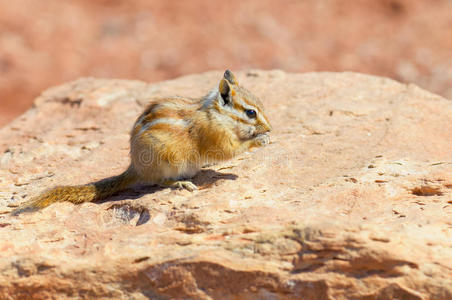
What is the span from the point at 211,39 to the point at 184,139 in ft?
30.7

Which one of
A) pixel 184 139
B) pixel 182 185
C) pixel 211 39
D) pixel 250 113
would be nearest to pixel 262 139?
pixel 250 113

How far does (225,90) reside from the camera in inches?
216

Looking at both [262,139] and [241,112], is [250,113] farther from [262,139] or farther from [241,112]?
[262,139]

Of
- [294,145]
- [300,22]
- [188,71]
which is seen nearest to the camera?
[294,145]

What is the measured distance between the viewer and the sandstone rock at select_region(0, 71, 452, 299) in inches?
160

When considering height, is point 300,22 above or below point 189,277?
above

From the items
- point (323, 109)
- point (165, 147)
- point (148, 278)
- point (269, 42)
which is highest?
point (269, 42)

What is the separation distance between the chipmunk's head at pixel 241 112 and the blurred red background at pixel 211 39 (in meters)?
7.82

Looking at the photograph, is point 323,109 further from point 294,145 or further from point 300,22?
point 300,22

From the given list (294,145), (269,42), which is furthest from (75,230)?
(269,42)

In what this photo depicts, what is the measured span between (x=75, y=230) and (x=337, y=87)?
396cm

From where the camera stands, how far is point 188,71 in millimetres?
13477

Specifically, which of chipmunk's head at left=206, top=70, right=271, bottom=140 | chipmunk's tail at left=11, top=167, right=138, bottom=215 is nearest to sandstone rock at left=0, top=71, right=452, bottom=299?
chipmunk's tail at left=11, top=167, right=138, bottom=215

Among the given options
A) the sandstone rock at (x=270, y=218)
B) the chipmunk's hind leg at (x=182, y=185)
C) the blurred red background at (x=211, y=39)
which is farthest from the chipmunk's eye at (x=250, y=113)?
the blurred red background at (x=211, y=39)
